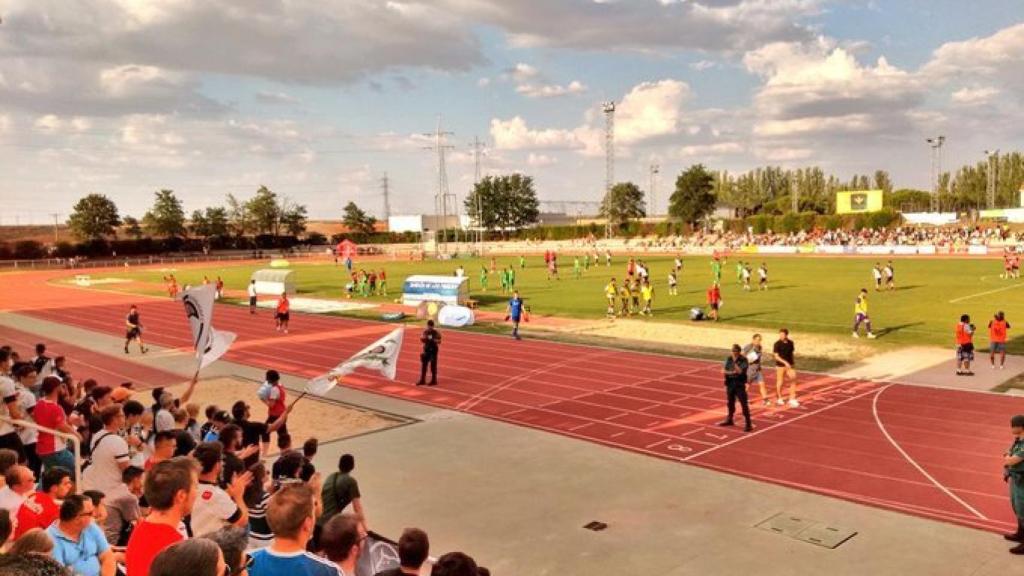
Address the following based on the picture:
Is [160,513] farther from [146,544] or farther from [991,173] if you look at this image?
[991,173]

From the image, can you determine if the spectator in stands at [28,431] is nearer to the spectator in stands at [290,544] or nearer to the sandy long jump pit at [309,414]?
the sandy long jump pit at [309,414]

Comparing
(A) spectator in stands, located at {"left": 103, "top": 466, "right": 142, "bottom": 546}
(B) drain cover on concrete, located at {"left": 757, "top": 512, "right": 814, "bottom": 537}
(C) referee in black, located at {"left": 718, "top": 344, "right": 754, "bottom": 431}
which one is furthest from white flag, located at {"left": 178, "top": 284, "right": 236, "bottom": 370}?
(C) referee in black, located at {"left": 718, "top": 344, "right": 754, "bottom": 431}

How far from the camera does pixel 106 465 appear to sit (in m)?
7.43

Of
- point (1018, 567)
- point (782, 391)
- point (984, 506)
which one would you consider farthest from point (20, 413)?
point (782, 391)

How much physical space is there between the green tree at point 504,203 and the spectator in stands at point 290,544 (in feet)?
422

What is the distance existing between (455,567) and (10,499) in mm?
4339

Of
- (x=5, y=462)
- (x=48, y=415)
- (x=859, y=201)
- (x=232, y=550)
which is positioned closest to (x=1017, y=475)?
(x=232, y=550)

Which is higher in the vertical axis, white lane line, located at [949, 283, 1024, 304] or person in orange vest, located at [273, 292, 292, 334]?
person in orange vest, located at [273, 292, 292, 334]

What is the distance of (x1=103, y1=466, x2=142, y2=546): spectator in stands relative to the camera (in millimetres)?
6648

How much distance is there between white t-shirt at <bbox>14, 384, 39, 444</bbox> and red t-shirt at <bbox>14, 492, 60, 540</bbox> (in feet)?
12.1

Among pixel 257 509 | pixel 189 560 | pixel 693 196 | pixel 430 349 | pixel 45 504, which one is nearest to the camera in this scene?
pixel 189 560

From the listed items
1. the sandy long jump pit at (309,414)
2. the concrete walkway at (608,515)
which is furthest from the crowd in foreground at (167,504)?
the sandy long jump pit at (309,414)

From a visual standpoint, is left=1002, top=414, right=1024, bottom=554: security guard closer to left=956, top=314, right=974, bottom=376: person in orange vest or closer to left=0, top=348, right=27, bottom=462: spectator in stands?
left=956, top=314, right=974, bottom=376: person in orange vest

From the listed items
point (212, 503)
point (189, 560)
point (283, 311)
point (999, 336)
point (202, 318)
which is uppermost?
point (202, 318)
